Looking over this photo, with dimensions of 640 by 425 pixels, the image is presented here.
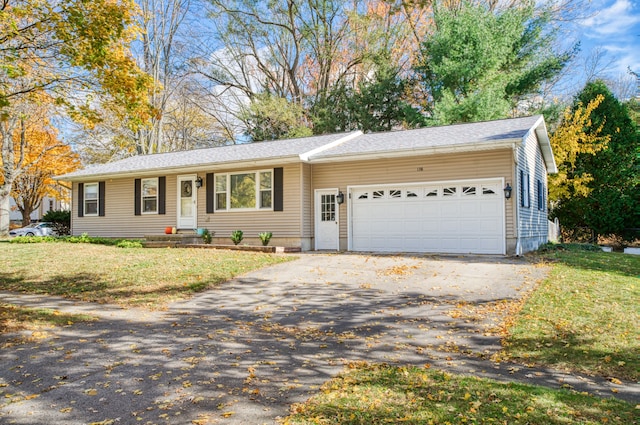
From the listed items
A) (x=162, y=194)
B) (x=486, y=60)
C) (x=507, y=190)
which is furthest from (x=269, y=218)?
(x=486, y=60)

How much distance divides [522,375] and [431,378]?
0.92 m

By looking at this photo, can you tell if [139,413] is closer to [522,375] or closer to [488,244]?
[522,375]

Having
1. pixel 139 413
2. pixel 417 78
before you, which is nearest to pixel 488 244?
pixel 139 413

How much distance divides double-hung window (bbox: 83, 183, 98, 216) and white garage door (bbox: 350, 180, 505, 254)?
11664 mm

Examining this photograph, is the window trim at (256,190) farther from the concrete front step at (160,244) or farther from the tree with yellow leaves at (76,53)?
the tree with yellow leaves at (76,53)

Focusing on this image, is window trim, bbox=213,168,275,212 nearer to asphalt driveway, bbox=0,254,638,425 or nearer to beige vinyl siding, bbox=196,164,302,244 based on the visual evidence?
beige vinyl siding, bbox=196,164,302,244

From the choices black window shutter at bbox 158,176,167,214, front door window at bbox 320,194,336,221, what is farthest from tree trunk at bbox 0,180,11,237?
Answer: front door window at bbox 320,194,336,221

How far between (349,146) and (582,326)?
35.1ft

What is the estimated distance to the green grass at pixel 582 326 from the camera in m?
4.73

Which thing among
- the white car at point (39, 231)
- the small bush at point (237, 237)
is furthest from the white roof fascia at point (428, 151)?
the white car at point (39, 231)

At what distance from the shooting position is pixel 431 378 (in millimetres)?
4121

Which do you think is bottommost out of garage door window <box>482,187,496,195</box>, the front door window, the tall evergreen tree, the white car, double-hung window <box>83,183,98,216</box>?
the white car

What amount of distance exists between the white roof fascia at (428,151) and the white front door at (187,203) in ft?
16.3

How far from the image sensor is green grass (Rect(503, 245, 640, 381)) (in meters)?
4.73
